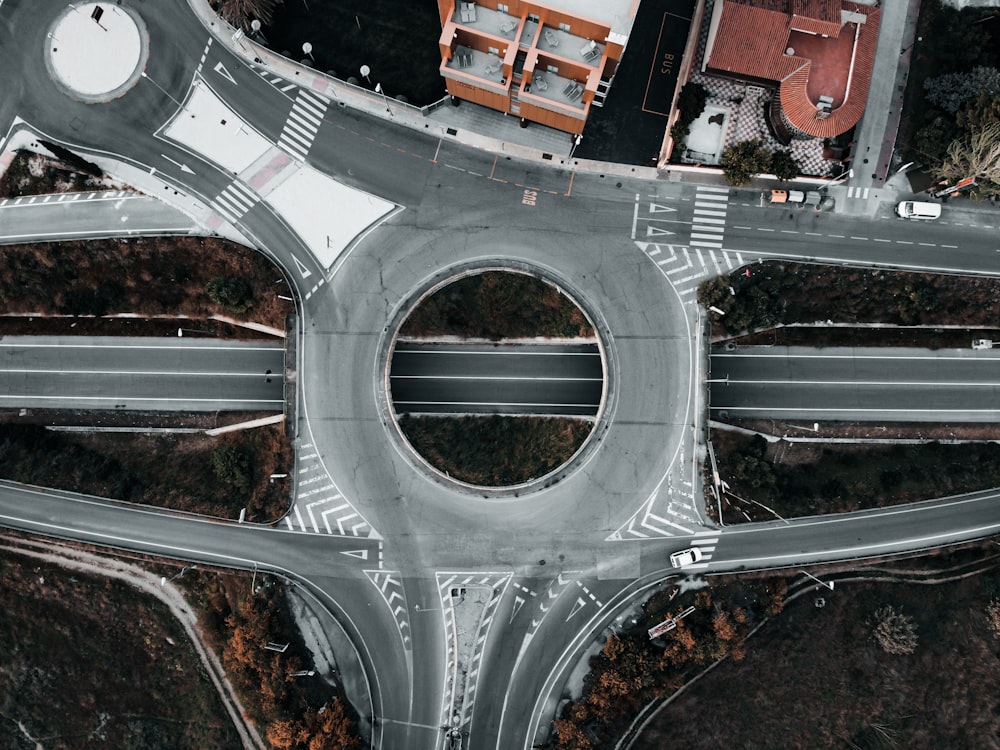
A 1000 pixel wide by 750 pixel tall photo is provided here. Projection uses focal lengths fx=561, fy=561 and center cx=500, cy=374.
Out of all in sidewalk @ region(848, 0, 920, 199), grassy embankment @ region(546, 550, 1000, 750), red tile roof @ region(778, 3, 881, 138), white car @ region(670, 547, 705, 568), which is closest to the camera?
red tile roof @ region(778, 3, 881, 138)

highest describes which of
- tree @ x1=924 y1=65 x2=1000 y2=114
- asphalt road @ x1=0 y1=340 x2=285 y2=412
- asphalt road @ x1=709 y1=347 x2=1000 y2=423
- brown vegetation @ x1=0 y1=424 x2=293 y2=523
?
tree @ x1=924 y1=65 x2=1000 y2=114

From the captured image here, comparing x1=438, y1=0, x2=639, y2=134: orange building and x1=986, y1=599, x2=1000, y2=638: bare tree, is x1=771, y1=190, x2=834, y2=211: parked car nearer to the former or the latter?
x1=438, y1=0, x2=639, y2=134: orange building

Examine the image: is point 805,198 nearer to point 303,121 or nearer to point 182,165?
point 303,121

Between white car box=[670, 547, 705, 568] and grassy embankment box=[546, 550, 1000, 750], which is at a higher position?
white car box=[670, 547, 705, 568]

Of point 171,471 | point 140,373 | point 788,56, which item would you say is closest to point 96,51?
point 140,373

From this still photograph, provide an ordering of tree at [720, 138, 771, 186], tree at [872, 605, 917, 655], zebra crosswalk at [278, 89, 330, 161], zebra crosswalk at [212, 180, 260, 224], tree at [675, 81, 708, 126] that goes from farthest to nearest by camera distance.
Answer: zebra crosswalk at [212, 180, 260, 224]
zebra crosswalk at [278, 89, 330, 161]
tree at [872, 605, 917, 655]
tree at [675, 81, 708, 126]
tree at [720, 138, 771, 186]

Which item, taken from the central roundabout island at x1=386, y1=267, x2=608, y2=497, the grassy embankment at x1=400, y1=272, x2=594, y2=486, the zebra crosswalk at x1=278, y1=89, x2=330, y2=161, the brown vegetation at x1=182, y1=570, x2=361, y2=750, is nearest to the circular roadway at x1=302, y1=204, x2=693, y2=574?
the central roundabout island at x1=386, y1=267, x2=608, y2=497

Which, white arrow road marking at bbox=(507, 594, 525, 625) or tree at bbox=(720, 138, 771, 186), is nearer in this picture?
tree at bbox=(720, 138, 771, 186)

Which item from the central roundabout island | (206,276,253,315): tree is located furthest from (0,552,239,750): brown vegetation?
the central roundabout island

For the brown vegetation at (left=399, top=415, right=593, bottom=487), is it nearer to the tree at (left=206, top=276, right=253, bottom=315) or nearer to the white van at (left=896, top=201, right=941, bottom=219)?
the tree at (left=206, top=276, right=253, bottom=315)
